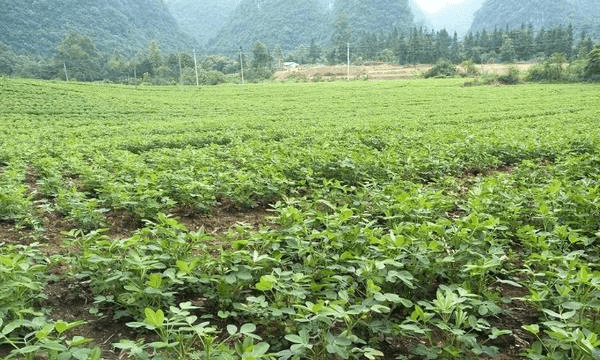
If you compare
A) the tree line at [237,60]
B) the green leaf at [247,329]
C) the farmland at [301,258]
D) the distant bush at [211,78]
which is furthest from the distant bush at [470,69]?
the green leaf at [247,329]

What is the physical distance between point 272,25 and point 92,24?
182 ft

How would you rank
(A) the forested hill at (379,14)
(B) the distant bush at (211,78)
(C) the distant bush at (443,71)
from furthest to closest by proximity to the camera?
(A) the forested hill at (379,14) → (B) the distant bush at (211,78) → (C) the distant bush at (443,71)

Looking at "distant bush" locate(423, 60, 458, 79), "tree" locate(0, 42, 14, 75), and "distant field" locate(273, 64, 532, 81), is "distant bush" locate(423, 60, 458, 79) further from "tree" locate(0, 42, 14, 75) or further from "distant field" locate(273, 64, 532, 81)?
"tree" locate(0, 42, 14, 75)

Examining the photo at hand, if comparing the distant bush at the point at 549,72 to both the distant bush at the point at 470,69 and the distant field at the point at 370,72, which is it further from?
the distant field at the point at 370,72

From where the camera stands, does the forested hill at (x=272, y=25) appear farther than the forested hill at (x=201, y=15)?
No

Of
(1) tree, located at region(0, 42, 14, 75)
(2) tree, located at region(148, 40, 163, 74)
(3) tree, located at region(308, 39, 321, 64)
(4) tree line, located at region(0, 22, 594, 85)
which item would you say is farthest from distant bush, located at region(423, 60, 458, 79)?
(1) tree, located at region(0, 42, 14, 75)

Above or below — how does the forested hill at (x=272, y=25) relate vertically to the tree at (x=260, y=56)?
above

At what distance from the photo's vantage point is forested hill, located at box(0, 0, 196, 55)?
303 ft

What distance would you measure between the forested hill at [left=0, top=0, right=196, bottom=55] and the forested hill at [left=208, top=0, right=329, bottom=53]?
13599 mm

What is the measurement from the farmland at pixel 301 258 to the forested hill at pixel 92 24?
101949 millimetres

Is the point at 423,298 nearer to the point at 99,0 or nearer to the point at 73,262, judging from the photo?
the point at 73,262

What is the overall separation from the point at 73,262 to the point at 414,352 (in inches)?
101

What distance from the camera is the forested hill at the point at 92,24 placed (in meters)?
92.4

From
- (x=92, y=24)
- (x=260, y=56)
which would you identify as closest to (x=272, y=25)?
(x=92, y=24)
